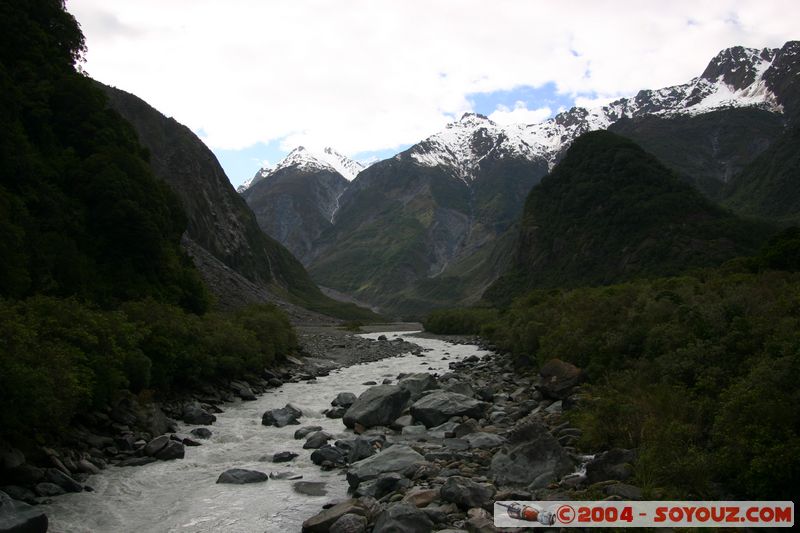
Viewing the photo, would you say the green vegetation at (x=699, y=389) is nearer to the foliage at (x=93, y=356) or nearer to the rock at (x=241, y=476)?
the rock at (x=241, y=476)

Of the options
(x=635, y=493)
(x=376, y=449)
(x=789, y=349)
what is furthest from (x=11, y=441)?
(x=789, y=349)

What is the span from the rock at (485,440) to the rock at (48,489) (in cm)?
1170

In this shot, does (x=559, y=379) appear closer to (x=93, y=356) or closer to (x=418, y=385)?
(x=418, y=385)

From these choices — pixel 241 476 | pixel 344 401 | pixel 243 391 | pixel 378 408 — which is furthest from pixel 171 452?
pixel 243 391

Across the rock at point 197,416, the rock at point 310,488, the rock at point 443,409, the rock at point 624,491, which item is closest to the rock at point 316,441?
the rock at point 310,488

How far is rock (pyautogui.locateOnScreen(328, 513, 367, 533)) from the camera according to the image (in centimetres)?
1138

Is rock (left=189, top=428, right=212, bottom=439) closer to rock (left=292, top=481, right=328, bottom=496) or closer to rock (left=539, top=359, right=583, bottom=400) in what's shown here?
rock (left=292, top=481, right=328, bottom=496)

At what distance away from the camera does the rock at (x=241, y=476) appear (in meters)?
15.6

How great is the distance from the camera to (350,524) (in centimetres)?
1149

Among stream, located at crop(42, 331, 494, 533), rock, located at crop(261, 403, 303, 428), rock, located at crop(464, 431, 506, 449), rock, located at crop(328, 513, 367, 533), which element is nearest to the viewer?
rock, located at crop(328, 513, 367, 533)

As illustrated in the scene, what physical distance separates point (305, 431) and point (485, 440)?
7447 mm

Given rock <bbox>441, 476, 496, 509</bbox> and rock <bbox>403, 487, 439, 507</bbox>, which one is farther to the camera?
rock <bbox>403, 487, 439, 507</bbox>

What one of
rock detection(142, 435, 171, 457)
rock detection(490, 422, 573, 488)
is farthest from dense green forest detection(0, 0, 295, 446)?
rock detection(490, 422, 573, 488)

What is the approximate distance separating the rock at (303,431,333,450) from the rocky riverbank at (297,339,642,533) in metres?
0.04
